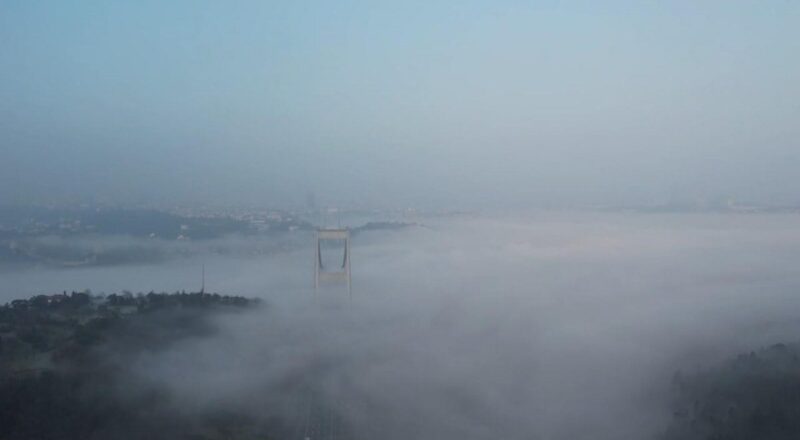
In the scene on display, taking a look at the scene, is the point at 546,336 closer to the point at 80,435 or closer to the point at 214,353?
the point at 214,353

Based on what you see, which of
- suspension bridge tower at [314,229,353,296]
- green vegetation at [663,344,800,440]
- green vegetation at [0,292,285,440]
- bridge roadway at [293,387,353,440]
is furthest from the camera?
suspension bridge tower at [314,229,353,296]

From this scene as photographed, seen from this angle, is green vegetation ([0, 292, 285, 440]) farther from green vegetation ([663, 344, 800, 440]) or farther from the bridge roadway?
green vegetation ([663, 344, 800, 440])

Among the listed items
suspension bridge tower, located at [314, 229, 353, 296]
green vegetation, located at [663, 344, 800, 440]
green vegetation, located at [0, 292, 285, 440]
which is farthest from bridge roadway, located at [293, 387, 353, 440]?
suspension bridge tower, located at [314, 229, 353, 296]

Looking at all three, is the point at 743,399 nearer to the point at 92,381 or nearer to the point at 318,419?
the point at 318,419

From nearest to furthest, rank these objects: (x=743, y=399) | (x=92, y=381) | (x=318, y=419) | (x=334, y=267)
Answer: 1. (x=92, y=381)
2. (x=743, y=399)
3. (x=318, y=419)
4. (x=334, y=267)

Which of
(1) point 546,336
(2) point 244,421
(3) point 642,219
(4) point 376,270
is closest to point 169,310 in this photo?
(2) point 244,421

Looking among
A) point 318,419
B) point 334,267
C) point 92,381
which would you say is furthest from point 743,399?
point 334,267

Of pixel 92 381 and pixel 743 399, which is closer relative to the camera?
pixel 92 381
